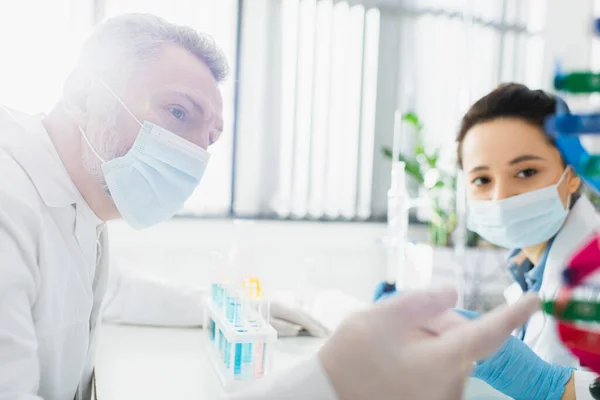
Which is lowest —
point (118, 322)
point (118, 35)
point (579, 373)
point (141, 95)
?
point (118, 322)

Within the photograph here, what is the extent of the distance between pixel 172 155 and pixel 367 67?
2.46 m

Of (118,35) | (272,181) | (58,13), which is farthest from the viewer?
(272,181)

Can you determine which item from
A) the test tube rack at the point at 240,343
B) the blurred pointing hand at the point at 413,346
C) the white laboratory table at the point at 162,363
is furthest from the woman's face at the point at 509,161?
the blurred pointing hand at the point at 413,346

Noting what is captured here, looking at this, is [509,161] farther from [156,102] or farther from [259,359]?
[156,102]

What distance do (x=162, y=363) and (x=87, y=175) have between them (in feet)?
1.36

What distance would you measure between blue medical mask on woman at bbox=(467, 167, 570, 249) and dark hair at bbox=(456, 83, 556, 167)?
14cm

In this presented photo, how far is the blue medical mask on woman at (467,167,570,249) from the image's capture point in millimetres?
1093

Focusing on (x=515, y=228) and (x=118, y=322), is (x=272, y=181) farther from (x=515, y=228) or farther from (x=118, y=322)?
(x=515, y=228)

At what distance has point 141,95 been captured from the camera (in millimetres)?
1094

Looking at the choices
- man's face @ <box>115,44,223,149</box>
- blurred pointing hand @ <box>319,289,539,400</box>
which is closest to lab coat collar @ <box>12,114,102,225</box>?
man's face @ <box>115,44,223,149</box>

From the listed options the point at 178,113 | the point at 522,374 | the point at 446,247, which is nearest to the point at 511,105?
the point at 522,374

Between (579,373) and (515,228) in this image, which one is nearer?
(579,373)

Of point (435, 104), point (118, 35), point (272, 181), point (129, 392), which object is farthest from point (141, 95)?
point (435, 104)

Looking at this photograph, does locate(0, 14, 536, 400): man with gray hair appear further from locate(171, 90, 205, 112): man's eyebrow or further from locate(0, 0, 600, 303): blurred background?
locate(0, 0, 600, 303): blurred background
